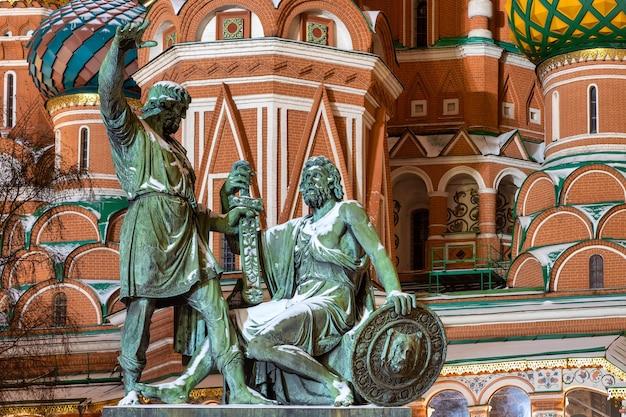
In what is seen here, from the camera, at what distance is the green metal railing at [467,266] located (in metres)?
28.2

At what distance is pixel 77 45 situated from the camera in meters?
30.2

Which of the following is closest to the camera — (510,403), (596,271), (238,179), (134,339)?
(134,339)

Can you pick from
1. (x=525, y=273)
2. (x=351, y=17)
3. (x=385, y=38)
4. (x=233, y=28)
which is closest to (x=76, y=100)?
(x=233, y=28)

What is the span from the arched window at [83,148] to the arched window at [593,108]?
867cm

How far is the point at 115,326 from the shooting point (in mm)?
27703

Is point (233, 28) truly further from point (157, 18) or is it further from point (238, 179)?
point (238, 179)

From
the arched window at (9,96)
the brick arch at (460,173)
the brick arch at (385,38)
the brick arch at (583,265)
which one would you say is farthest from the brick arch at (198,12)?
the arched window at (9,96)

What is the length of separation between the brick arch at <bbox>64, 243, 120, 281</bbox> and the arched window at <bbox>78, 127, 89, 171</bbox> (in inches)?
70.2

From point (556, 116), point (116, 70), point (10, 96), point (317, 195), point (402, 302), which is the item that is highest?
point (10, 96)

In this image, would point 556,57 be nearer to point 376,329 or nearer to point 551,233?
point 551,233

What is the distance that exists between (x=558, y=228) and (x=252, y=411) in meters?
17.1

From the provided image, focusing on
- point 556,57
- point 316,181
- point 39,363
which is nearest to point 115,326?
point 39,363

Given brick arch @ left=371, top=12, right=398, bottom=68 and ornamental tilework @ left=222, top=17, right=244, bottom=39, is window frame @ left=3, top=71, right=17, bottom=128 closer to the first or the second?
ornamental tilework @ left=222, top=17, right=244, bottom=39

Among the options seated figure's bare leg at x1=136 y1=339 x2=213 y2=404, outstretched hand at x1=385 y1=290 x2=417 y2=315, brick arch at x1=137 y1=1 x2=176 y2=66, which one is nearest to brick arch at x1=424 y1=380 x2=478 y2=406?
brick arch at x1=137 y1=1 x2=176 y2=66
